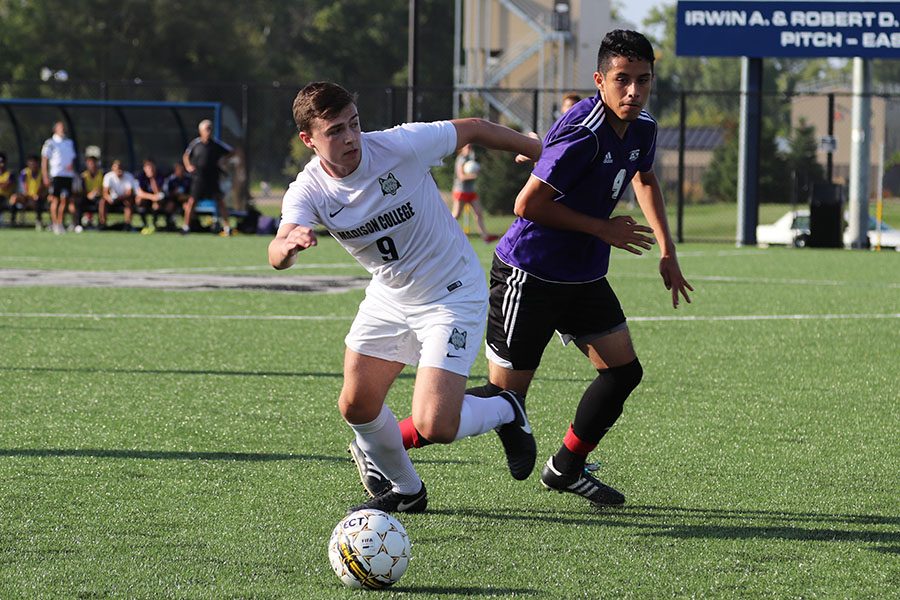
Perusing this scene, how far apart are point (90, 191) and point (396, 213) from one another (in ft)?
74.0

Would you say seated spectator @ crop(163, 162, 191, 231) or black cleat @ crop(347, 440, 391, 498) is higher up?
seated spectator @ crop(163, 162, 191, 231)

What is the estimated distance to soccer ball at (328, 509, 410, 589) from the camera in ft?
14.0

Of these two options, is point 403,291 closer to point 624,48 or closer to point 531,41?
point 624,48

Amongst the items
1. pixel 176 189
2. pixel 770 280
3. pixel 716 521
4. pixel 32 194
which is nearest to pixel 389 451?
pixel 716 521

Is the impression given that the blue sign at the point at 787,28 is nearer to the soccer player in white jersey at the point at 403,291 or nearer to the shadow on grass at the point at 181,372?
the shadow on grass at the point at 181,372

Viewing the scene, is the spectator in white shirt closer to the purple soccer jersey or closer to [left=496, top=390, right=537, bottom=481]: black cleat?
the purple soccer jersey

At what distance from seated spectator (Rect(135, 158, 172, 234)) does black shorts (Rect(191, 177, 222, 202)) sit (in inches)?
59.5

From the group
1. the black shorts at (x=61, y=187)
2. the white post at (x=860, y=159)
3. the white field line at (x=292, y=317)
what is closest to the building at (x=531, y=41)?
the white post at (x=860, y=159)

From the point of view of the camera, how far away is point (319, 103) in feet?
16.0

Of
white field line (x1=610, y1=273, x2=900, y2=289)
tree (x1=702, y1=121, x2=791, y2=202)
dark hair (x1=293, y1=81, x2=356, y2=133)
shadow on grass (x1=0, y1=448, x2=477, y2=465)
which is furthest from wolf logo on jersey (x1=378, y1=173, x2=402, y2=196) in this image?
tree (x1=702, y1=121, x2=791, y2=202)

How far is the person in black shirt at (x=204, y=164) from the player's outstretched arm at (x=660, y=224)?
18465mm

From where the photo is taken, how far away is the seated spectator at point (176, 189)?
84.6ft

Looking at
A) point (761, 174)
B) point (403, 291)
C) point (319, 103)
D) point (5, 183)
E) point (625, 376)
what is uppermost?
point (761, 174)

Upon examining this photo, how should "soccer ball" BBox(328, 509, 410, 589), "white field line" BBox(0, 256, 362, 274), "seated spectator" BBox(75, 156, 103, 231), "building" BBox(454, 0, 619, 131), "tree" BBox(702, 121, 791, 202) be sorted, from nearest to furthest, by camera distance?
"soccer ball" BBox(328, 509, 410, 589) < "white field line" BBox(0, 256, 362, 274) < "seated spectator" BBox(75, 156, 103, 231) < "tree" BBox(702, 121, 791, 202) < "building" BBox(454, 0, 619, 131)
